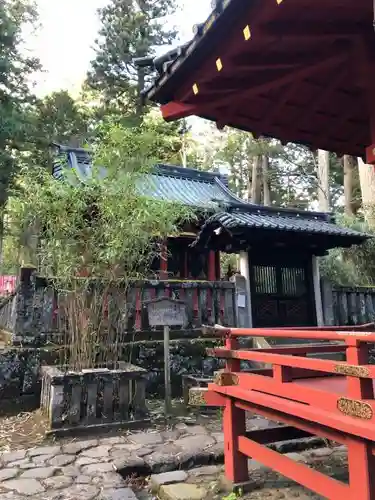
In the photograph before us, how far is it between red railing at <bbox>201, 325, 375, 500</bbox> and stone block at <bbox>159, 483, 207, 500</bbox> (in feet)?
0.91

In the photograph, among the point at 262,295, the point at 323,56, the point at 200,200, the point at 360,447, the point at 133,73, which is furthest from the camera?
the point at 133,73

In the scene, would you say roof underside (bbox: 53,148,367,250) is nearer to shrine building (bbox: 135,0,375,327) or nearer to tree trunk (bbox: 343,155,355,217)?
shrine building (bbox: 135,0,375,327)

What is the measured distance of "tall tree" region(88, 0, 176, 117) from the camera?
19.2 m

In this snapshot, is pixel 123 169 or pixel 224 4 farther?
pixel 123 169

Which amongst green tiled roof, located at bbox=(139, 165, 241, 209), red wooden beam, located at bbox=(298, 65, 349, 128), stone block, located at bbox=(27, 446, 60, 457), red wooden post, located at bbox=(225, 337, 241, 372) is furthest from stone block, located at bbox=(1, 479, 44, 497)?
green tiled roof, located at bbox=(139, 165, 241, 209)

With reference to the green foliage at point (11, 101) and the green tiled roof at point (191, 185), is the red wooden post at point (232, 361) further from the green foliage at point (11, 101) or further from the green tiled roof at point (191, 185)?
the green foliage at point (11, 101)

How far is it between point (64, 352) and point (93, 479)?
2469 millimetres

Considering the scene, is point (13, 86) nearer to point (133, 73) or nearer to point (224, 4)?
point (133, 73)

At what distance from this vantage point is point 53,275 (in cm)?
560

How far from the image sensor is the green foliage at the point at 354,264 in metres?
11.3

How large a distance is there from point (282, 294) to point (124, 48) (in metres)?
15.2

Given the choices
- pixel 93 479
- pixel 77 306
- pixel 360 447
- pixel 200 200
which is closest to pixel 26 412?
pixel 77 306

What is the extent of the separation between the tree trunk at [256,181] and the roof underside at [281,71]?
19.3 m

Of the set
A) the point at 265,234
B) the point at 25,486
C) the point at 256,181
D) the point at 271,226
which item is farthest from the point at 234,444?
the point at 256,181
